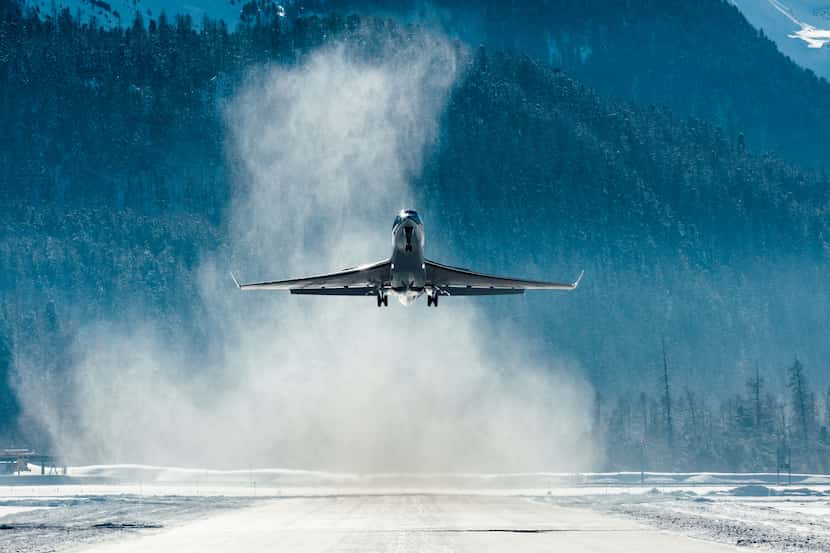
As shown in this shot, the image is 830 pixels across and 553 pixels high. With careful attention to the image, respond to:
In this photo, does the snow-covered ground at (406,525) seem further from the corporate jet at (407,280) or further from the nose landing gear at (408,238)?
the nose landing gear at (408,238)

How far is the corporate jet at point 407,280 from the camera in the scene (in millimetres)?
86250

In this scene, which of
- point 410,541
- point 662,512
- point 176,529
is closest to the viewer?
point 410,541

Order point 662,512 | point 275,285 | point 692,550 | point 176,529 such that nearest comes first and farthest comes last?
point 692,550 < point 275,285 < point 176,529 < point 662,512

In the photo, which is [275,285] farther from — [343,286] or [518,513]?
[518,513]

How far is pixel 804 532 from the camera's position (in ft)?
321

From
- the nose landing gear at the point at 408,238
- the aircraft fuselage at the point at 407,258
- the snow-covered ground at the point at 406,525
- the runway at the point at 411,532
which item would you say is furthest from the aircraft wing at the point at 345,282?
the snow-covered ground at the point at 406,525

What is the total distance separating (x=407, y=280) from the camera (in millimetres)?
90375

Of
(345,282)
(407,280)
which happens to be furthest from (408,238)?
(345,282)

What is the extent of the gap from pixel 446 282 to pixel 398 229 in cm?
1243

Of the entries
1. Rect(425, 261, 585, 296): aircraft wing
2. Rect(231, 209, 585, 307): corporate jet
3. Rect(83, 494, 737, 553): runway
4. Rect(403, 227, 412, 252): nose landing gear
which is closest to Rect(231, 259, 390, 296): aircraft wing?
Rect(231, 209, 585, 307): corporate jet

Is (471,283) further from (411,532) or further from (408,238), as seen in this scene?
(411,532)

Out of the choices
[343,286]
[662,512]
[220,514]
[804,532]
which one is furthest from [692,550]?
[220,514]

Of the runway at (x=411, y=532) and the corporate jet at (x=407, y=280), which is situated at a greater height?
the corporate jet at (x=407, y=280)

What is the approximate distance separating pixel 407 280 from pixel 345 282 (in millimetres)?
8857
